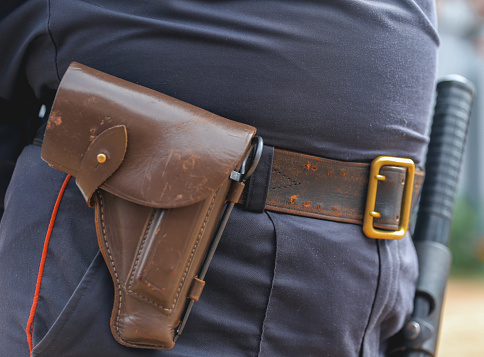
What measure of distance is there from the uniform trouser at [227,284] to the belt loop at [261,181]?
0.12 feet

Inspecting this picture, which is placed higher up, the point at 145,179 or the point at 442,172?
the point at 442,172

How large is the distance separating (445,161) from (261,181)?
0.87 metres

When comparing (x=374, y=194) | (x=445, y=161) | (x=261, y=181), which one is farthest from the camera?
(x=445, y=161)

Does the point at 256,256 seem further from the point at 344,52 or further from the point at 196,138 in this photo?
the point at 344,52

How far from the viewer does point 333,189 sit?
3.81 ft

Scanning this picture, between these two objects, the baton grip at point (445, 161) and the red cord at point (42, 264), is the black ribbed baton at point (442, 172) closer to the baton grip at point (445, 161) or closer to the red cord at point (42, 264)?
the baton grip at point (445, 161)

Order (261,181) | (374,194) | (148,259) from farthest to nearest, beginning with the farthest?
(374,194)
(261,181)
(148,259)

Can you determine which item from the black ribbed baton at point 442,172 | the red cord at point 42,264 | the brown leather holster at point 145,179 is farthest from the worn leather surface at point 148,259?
the black ribbed baton at point 442,172

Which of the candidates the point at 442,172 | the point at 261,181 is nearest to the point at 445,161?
the point at 442,172

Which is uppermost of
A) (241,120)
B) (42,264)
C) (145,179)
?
(241,120)

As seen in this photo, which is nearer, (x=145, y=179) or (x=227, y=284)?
(x=145, y=179)

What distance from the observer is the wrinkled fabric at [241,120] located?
3.46ft

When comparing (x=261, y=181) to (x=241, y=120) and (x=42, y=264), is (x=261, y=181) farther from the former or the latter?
(x=42, y=264)

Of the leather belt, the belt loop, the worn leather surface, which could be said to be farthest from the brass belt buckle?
the worn leather surface
